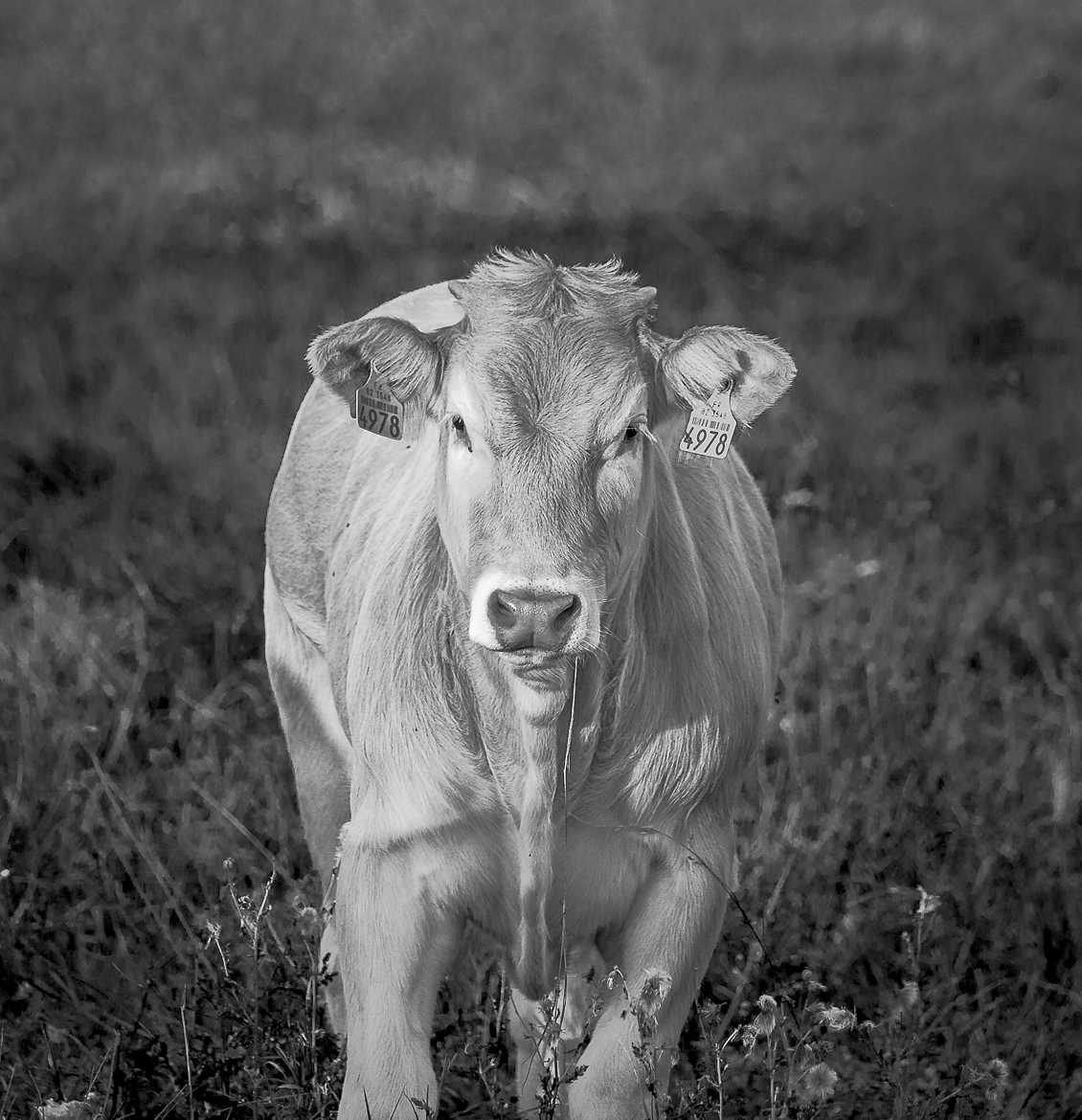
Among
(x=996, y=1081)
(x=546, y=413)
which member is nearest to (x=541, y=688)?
(x=546, y=413)

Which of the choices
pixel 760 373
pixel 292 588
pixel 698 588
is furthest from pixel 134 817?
pixel 760 373

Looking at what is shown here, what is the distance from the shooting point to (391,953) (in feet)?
11.2

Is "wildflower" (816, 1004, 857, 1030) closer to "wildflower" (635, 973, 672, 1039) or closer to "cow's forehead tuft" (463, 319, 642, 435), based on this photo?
"wildflower" (635, 973, 672, 1039)

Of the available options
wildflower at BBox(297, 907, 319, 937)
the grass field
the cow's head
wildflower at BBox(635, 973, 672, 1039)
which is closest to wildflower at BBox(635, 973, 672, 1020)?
wildflower at BBox(635, 973, 672, 1039)

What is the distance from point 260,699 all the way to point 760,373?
2301 mm

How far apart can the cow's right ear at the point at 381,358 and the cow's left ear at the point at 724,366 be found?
0.41m

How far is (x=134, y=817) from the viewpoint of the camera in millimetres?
4625

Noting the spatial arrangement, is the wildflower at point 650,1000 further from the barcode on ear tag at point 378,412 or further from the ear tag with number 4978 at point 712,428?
the barcode on ear tag at point 378,412

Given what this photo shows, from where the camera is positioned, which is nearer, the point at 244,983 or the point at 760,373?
the point at 760,373

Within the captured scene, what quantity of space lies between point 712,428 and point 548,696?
61cm

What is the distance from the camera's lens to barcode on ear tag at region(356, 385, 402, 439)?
11.8 feet

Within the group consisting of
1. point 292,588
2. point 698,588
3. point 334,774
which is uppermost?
point 698,588

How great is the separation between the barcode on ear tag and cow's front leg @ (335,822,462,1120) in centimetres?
79

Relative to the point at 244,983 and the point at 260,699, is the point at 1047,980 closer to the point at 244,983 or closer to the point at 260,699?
the point at 244,983
